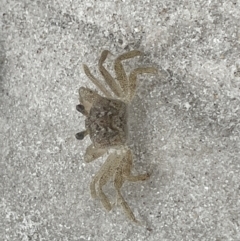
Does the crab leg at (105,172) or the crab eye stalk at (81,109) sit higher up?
the crab eye stalk at (81,109)

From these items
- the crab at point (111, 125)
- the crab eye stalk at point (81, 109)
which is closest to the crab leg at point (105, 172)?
the crab at point (111, 125)

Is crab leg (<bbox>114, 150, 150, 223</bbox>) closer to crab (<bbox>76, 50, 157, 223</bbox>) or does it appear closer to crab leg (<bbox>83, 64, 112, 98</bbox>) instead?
crab (<bbox>76, 50, 157, 223</bbox>)

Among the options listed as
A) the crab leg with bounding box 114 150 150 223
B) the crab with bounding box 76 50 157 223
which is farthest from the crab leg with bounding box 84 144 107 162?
the crab leg with bounding box 114 150 150 223

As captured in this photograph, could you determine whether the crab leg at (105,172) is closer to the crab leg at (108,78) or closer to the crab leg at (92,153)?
the crab leg at (92,153)

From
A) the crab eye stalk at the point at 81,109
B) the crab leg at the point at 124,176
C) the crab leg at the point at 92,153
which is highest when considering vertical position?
the crab eye stalk at the point at 81,109

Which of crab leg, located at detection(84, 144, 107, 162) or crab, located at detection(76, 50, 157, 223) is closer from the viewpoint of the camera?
crab, located at detection(76, 50, 157, 223)

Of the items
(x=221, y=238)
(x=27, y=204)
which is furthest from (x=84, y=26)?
(x=221, y=238)

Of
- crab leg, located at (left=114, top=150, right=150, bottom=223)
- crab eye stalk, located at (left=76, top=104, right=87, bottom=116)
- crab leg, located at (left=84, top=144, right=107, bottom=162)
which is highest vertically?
crab eye stalk, located at (left=76, top=104, right=87, bottom=116)

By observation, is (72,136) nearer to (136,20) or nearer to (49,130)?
(49,130)

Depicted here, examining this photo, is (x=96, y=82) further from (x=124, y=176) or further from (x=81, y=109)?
(x=124, y=176)
